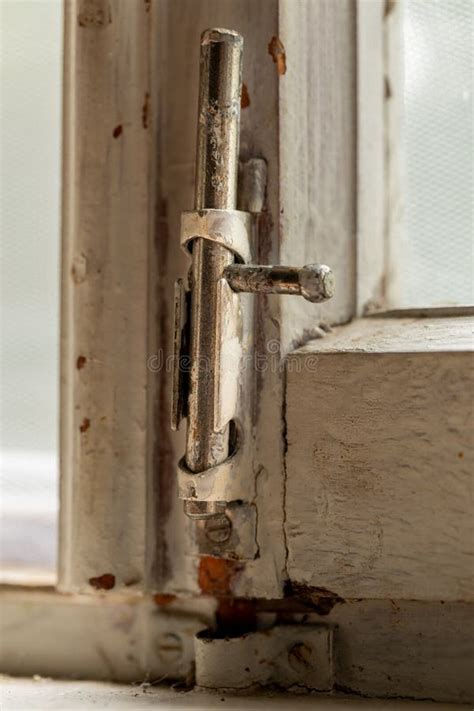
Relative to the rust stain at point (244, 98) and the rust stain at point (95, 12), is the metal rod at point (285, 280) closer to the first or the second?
the rust stain at point (244, 98)

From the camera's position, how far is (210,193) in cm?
74

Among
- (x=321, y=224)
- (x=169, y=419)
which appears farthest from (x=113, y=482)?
(x=321, y=224)

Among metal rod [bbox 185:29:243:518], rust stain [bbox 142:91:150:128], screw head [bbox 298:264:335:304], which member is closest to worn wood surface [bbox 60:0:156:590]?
rust stain [bbox 142:91:150:128]

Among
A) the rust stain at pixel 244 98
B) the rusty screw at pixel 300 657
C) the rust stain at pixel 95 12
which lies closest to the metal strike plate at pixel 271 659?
the rusty screw at pixel 300 657

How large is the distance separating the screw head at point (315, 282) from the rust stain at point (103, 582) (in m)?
0.36

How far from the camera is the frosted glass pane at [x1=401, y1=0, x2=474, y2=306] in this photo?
921 mm

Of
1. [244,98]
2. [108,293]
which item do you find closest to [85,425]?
[108,293]

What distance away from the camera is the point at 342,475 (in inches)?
30.1

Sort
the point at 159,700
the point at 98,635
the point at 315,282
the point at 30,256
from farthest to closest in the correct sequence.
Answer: the point at 30,256 → the point at 98,635 → the point at 159,700 → the point at 315,282

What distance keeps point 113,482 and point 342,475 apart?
23 centimetres

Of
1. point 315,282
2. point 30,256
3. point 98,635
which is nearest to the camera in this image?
point 315,282

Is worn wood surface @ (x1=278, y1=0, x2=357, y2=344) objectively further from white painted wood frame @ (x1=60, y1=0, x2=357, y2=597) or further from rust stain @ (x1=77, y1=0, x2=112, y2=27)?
rust stain @ (x1=77, y1=0, x2=112, y2=27)

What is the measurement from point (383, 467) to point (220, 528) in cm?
16

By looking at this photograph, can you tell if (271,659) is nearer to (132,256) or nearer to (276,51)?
(132,256)
